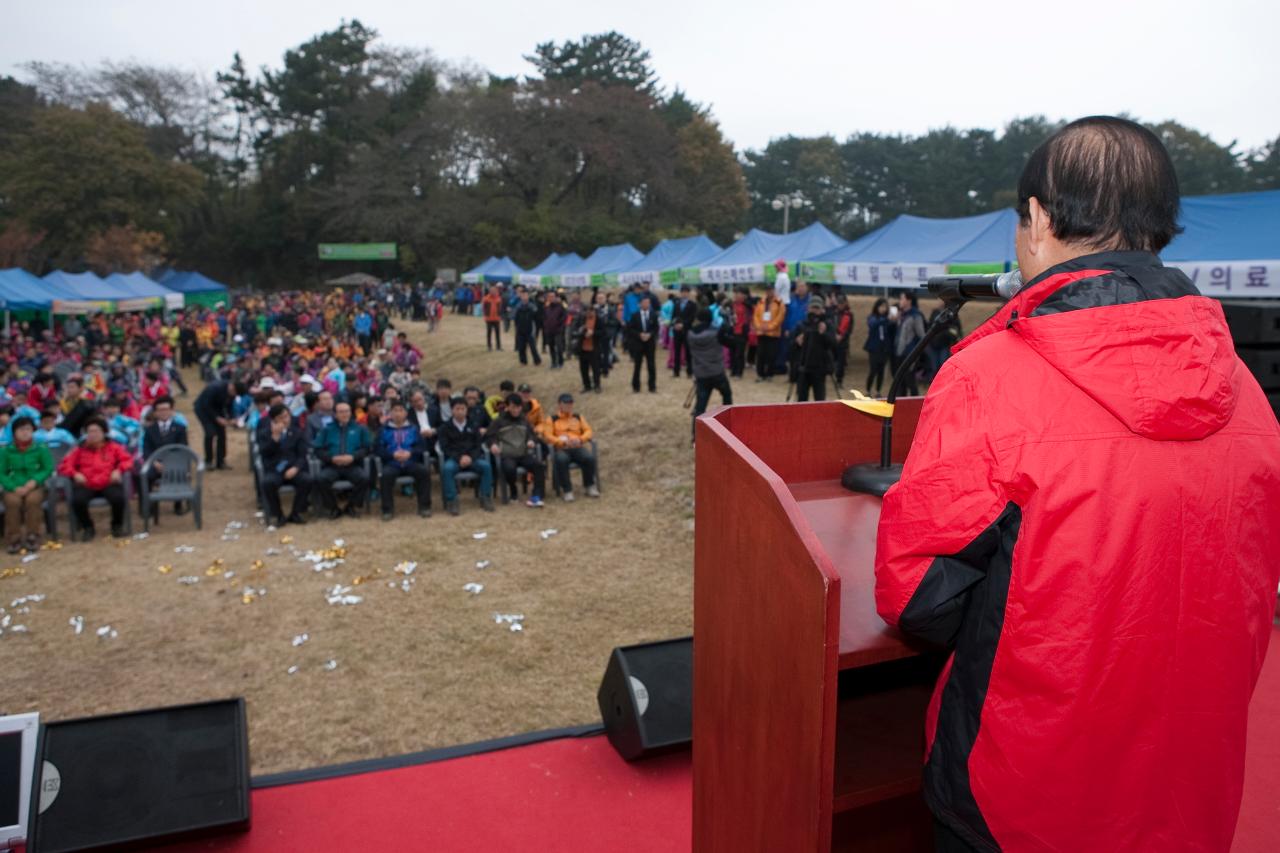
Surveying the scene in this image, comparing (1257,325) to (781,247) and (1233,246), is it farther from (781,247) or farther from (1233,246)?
(781,247)

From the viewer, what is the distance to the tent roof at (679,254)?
2109 centimetres

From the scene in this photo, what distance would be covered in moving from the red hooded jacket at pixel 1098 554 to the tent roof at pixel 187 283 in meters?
45.1

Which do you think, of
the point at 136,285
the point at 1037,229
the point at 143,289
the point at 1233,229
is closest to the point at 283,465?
the point at 1037,229

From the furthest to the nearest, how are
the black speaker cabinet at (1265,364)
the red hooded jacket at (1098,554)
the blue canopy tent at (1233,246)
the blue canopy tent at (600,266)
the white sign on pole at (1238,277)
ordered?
the blue canopy tent at (600,266) < the blue canopy tent at (1233,246) < the white sign on pole at (1238,277) < the black speaker cabinet at (1265,364) < the red hooded jacket at (1098,554)

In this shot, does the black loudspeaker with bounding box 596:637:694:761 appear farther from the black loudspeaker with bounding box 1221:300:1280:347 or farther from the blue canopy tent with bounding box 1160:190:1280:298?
the blue canopy tent with bounding box 1160:190:1280:298

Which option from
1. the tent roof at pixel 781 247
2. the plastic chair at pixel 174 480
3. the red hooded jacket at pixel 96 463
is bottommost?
the plastic chair at pixel 174 480

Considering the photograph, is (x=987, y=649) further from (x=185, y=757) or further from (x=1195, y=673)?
(x=185, y=757)

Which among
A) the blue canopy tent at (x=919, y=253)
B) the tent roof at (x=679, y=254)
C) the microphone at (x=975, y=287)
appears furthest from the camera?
the tent roof at (x=679, y=254)

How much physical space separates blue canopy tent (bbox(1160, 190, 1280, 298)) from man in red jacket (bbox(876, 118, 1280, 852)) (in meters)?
7.61

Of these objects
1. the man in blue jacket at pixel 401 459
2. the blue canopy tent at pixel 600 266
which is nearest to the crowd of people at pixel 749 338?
the man in blue jacket at pixel 401 459

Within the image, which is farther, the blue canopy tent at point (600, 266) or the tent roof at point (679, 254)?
the blue canopy tent at point (600, 266)

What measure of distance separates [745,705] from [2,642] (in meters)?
6.18

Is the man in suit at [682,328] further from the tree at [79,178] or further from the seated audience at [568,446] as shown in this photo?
the tree at [79,178]

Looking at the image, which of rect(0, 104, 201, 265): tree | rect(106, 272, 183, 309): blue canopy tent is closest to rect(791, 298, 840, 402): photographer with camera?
rect(106, 272, 183, 309): blue canopy tent
